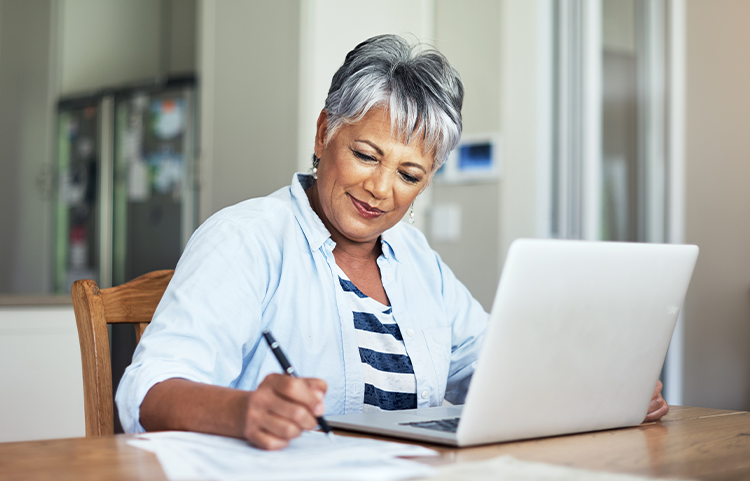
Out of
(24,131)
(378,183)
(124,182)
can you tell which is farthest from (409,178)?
(24,131)

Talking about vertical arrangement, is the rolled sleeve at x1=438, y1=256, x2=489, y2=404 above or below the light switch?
below

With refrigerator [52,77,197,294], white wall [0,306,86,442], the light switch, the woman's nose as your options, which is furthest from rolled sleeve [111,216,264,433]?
refrigerator [52,77,197,294]

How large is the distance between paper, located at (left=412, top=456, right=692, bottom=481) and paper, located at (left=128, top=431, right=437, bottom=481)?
0.02m

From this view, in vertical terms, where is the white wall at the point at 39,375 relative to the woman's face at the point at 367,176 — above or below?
below

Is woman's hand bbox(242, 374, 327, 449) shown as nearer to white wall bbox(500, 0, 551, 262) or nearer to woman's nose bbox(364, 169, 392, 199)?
woman's nose bbox(364, 169, 392, 199)

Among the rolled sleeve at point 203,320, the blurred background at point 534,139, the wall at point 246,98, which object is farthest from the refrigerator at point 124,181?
the rolled sleeve at point 203,320

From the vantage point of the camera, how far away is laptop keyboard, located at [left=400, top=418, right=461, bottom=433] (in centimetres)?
79

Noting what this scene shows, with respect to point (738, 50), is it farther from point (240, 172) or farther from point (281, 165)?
point (240, 172)

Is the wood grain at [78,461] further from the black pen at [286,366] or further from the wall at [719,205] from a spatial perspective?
the wall at [719,205]

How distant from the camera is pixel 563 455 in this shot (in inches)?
28.5

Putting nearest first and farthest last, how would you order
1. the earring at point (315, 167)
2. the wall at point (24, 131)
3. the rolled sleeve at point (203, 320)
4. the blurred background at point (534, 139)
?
the rolled sleeve at point (203, 320)
the earring at point (315, 167)
the blurred background at point (534, 139)
the wall at point (24, 131)

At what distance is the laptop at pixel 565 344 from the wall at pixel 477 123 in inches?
73.8

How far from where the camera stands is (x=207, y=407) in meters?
0.76

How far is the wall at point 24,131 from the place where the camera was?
4.31 meters
